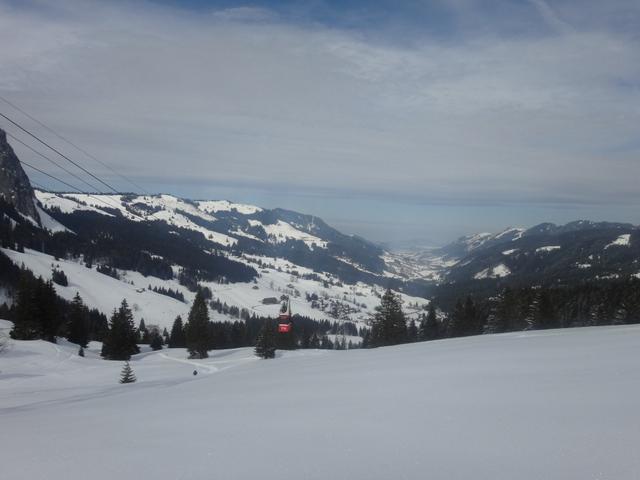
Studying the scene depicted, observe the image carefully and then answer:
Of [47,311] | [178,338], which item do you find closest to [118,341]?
[47,311]

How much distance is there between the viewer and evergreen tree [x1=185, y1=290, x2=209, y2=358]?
51.4 metres

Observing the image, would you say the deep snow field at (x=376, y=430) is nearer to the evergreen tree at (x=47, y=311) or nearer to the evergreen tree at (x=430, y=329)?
the evergreen tree at (x=47, y=311)

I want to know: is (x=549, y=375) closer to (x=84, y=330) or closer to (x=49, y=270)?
(x=84, y=330)

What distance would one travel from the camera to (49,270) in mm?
138500

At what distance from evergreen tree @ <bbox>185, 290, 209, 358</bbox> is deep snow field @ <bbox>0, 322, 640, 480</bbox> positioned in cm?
4300

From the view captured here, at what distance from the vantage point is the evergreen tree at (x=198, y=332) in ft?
169

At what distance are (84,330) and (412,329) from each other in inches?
1951

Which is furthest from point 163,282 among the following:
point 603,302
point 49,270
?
point 603,302

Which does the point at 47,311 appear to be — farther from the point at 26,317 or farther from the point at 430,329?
the point at 430,329

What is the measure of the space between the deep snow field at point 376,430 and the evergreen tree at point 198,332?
141ft

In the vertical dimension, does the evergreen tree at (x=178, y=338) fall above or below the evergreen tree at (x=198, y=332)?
below

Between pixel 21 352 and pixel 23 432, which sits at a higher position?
pixel 23 432

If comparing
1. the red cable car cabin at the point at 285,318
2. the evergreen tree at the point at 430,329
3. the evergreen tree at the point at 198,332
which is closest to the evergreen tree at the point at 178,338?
the evergreen tree at the point at 198,332

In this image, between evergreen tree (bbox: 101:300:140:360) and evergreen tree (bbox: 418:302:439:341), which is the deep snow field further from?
evergreen tree (bbox: 418:302:439:341)
